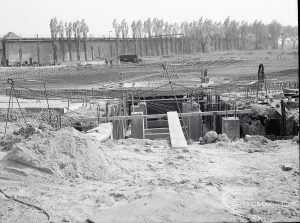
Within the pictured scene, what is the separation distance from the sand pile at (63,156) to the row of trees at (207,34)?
256 ft

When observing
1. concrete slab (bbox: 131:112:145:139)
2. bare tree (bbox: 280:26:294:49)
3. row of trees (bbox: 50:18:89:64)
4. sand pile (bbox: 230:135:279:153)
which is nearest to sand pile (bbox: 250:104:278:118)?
concrete slab (bbox: 131:112:145:139)

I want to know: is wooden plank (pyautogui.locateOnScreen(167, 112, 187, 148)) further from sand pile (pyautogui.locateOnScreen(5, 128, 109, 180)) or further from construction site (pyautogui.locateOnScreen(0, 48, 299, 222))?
sand pile (pyautogui.locateOnScreen(5, 128, 109, 180))

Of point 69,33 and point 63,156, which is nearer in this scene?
point 63,156

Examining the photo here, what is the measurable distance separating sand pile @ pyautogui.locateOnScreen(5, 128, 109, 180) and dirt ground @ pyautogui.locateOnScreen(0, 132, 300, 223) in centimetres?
13

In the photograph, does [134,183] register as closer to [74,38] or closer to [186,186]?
[186,186]

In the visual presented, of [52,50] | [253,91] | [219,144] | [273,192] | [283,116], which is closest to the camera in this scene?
[273,192]

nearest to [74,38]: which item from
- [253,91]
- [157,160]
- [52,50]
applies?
[52,50]

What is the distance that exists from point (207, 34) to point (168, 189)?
96085mm

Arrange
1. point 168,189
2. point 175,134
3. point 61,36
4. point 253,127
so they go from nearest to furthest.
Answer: point 168,189, point 175,134, point 253,127, point 61,36

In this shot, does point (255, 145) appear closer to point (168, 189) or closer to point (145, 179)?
point (145, 179)

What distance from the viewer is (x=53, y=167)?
745cm

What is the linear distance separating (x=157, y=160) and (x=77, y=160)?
1819mm

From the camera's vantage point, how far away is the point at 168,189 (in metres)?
6.53

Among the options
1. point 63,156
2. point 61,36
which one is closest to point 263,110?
point 63,156
